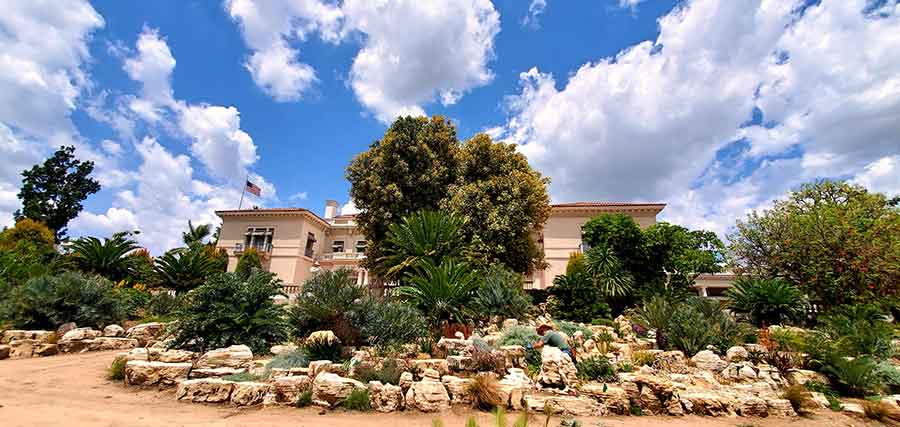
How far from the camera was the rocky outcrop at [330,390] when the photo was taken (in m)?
5.57

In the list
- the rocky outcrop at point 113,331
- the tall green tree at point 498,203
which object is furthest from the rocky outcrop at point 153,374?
the tall green tree at point 498,203

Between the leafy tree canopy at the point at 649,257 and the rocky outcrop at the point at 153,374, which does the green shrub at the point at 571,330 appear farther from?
the rocky outcrop at the point at 153,374

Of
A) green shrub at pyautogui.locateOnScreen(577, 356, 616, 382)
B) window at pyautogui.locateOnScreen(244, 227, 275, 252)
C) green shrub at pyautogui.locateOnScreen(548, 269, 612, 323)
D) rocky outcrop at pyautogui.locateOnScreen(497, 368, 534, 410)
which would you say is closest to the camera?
rocky outcrop at pyautogui.locateOnScreen(497, 368, 534, 410)

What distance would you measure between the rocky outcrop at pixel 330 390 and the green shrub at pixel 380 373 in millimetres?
462

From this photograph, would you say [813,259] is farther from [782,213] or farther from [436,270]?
[436,270]

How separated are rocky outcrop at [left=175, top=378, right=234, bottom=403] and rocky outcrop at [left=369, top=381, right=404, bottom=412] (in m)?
2.16

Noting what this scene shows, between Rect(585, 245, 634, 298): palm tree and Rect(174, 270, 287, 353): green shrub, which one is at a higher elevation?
Rect(585, 245, 634, 298): palm tree

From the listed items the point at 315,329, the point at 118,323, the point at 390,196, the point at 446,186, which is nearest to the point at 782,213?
the point at 446,186

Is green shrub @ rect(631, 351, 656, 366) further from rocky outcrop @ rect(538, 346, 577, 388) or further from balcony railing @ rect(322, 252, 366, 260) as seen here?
balcony railing @ rect(322, 252, 366, 260)

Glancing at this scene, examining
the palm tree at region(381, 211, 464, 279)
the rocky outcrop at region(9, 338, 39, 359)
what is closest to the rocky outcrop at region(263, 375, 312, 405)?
the palm tree at region(381, 211, 464, 279)

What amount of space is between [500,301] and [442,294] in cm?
175

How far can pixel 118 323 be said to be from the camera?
10.9 m

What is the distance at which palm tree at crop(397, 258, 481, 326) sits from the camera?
1042cm

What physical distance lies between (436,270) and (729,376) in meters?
7.12
